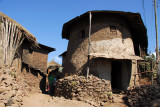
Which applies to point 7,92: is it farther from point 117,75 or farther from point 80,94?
point 117,75

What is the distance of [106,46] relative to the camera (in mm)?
9953

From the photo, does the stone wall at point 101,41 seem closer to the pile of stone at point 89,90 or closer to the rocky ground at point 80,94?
the pile of stone at point 89,90

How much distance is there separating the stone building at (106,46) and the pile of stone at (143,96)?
1.80 meters

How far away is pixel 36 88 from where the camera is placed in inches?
555

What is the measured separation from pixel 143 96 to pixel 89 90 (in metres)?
2.74

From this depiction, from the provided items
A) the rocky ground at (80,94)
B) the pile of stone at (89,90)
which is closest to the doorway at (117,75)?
the rocky ground at (80,94)

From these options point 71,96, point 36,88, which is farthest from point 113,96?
point 36,88

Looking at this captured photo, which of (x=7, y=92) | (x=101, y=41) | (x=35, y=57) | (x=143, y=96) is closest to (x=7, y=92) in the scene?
(x=7, y=92)

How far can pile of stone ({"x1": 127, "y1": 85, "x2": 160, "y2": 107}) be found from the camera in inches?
271

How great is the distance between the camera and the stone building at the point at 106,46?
9477 mm

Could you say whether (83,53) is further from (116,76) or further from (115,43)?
(116,76)

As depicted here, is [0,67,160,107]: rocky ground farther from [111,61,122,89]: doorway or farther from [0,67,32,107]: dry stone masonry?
[111,61,122,89]: doorway

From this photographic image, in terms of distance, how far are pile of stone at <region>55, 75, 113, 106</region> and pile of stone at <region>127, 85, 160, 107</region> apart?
3.77 feet

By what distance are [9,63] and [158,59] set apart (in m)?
8.24
